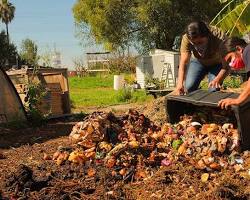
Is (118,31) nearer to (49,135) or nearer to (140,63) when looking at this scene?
(140,63)

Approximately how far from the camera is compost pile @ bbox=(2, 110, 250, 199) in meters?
5.39

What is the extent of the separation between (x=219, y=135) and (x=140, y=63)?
89.1ft

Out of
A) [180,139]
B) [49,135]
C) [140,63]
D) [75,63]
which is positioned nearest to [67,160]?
[180,139]

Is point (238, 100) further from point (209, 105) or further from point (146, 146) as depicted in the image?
point (146, 146)

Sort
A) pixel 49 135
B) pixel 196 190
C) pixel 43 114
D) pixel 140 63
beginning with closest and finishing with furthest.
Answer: pixel 196 190 < pixel 49 135 < pixel 43 114 < pixel 140 63

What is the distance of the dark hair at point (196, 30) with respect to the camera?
6777 millimetres

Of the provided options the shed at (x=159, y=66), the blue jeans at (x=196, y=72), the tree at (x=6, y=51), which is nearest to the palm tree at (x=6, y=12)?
the tree at (x=6, y=51)

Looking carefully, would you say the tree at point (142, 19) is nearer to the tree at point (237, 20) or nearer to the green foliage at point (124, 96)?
the green foliage at point (124, 96)

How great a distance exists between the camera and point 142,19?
32.3 meters

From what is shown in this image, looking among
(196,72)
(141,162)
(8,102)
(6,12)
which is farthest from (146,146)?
(6,12)

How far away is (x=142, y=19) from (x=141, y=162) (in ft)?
88.1

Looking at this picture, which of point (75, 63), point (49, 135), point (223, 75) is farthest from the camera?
point (75, 63)

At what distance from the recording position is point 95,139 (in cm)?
650

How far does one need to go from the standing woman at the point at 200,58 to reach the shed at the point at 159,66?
21.9 meters
